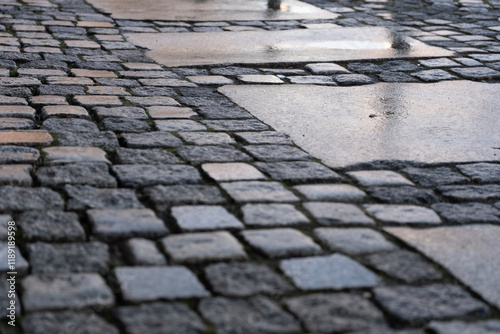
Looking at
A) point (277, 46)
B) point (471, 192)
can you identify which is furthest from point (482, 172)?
point (277, 46)

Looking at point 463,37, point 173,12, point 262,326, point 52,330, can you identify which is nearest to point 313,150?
point 262,326

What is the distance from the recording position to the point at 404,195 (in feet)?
10.5

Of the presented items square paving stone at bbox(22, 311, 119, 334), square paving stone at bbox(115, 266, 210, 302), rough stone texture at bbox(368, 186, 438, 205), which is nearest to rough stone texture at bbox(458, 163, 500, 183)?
rough stone texture at bbox(368, 186, 438, 205)

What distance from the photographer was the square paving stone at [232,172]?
10.8ft

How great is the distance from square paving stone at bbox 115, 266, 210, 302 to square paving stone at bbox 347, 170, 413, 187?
4.16 ft

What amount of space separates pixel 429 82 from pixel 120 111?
2.51m

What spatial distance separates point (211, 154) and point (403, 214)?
1.09 meters

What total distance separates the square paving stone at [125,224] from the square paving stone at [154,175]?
0.36 m

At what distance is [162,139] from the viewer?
382 centimetres

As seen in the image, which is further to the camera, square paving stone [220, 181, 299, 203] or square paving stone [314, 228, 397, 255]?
square paving stone [220, 181, 299, 203]

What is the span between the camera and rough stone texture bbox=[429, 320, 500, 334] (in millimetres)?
2102

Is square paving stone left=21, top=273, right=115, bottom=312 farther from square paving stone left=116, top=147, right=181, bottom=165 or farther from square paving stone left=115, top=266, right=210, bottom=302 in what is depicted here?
square paving stone left=116, top=147, right=181, bottom=165

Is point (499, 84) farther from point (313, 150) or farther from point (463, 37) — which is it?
point (313, 150)

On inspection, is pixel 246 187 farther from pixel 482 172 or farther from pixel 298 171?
pixel 482 172
